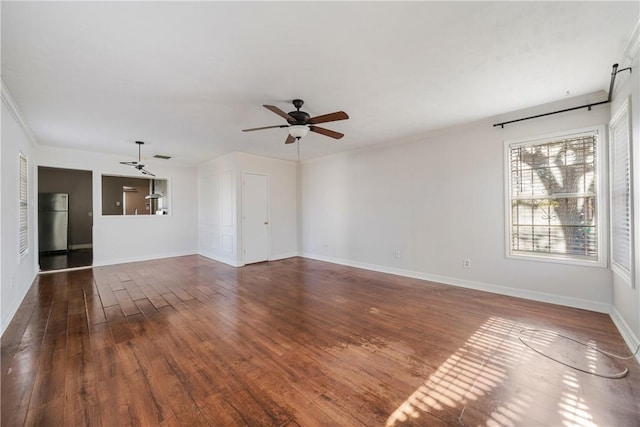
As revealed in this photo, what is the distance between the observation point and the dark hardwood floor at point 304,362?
1.63 m

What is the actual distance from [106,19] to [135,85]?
1029 millimetres

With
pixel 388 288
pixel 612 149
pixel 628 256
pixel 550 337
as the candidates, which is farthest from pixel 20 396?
pixel 612 149

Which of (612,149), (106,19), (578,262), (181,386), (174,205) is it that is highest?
(106,19)

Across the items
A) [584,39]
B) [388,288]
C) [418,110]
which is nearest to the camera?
[584,39]

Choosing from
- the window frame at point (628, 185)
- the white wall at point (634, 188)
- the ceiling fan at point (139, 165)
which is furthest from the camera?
the ceiling fan at point (139, 165)

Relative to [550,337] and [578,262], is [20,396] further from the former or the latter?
[578,262]

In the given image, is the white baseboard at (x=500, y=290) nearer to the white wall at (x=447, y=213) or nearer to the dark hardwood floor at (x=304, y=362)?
the white wall at (x=447, y=213)

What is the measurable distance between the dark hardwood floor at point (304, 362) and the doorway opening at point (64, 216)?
15.9 ft

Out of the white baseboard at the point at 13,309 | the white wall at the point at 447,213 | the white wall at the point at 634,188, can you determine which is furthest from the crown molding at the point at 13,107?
the white wall at the point at 634,188

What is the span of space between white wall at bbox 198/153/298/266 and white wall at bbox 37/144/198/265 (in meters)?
0.33

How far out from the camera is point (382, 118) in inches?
149

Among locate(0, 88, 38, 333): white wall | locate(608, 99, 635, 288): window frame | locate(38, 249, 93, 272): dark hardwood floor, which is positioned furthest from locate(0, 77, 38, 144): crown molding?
locate(608, 99, 635, 288): window frame

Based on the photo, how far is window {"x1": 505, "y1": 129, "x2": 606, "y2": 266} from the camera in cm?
319

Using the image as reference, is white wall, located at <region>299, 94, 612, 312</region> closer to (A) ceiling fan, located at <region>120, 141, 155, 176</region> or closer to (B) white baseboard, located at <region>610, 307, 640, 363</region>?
(B) white baseboard, located at <region>610, 307, 640, 363</region>
